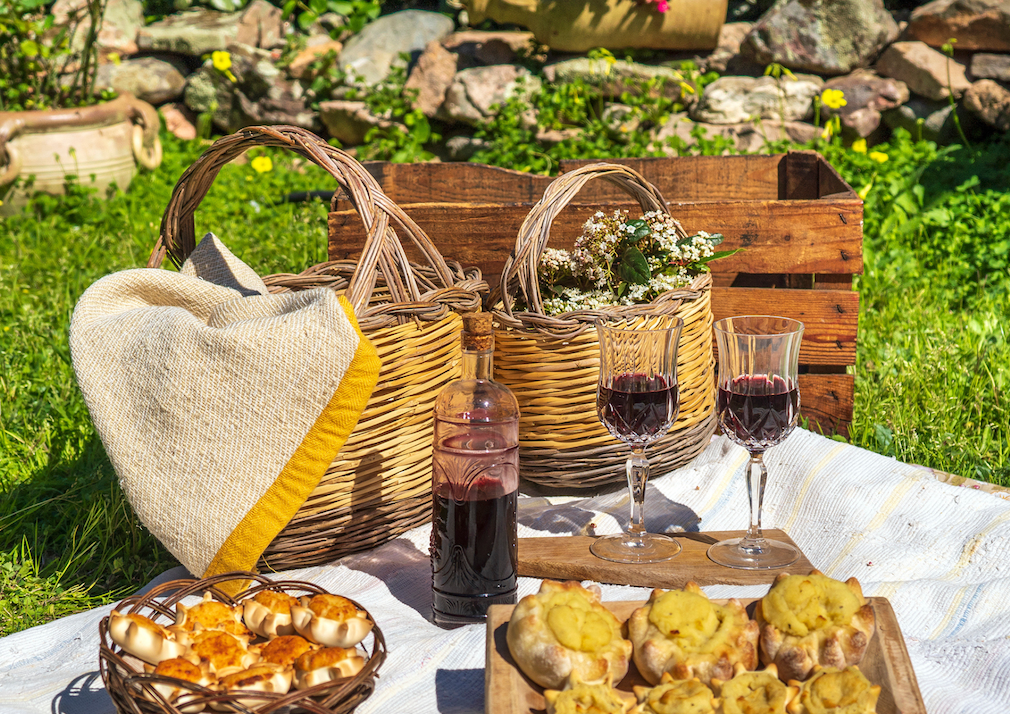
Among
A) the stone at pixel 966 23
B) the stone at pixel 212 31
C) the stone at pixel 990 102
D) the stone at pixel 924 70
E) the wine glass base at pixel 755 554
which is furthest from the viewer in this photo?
the stone at pixel 212 31

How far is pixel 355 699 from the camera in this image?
1311 millimetres

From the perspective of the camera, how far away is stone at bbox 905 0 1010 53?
16.4ft

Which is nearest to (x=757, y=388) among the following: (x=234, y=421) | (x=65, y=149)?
(x=234, y=421)

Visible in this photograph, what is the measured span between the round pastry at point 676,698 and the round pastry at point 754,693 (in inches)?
0.8

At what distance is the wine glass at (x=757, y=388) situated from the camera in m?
1.74

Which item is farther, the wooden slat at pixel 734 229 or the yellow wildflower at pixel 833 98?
the yellow wildflower at pixel 833 98

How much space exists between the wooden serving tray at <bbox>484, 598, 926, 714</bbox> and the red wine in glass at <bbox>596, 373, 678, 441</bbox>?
468 mm

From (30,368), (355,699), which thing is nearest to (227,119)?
(30,368)

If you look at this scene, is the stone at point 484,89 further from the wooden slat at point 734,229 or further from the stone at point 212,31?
the wooden slat at point 734,229

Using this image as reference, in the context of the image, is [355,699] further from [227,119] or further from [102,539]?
[227,119]

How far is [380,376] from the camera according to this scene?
6.31 ft

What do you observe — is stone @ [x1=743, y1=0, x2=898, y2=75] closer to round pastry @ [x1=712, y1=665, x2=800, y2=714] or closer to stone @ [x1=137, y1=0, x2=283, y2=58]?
stone @ [x1=137, y1=0, x2=283, y2=58]

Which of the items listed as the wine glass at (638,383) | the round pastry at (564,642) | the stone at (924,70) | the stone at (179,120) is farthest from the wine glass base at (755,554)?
the stone at (179,120)

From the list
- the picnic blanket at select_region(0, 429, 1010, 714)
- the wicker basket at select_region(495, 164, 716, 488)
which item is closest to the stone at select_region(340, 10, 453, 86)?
the wicker basket at select_region(495, 164, 716, 488)
